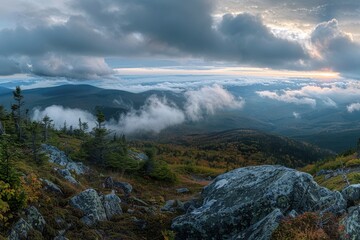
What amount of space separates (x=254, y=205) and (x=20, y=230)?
1113 cm

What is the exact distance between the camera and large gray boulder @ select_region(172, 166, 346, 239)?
16.3 m

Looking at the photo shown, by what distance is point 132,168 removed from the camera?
56.5 meters

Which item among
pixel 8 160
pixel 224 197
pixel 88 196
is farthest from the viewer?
pixel 88 196

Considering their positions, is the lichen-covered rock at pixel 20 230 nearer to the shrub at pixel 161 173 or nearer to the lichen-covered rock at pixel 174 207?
the lichen-covered rock at pixel 174 207

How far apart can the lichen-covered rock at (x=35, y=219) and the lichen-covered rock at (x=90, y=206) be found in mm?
3229

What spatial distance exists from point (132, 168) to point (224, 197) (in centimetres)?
3952

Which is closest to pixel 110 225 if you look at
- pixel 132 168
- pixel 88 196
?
pixel 88 196

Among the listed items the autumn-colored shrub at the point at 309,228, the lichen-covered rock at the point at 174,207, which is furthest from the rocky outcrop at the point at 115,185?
the autumn-colored shrub at the point at 309,228

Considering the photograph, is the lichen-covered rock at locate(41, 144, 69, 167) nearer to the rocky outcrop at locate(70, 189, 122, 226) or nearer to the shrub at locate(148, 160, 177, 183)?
the shrub at locate(148, 160, 177, 183)

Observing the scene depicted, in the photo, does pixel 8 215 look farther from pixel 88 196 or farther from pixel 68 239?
pixel 88 196

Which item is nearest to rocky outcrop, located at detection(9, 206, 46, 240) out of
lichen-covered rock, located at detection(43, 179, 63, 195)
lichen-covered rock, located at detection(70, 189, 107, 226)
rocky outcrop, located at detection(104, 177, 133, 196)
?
lichen-covered rock, located at detection(70, 189, 107, 226)

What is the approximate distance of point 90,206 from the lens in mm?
19891

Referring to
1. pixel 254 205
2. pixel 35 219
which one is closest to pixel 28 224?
pixel 35 219

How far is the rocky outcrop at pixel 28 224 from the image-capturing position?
13914 mm
